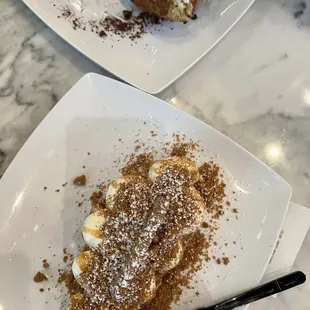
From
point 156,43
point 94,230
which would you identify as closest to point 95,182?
point 94,230

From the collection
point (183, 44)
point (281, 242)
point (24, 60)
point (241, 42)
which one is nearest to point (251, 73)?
point (241, 42)

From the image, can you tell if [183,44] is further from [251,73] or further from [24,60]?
[24,60]

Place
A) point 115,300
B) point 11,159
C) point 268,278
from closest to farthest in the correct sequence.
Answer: point 115,300 → point 268,278 → point 11,159

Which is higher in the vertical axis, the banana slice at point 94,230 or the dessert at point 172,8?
the dessert at point 172,8

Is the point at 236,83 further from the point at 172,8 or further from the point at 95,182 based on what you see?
the point at 95,182

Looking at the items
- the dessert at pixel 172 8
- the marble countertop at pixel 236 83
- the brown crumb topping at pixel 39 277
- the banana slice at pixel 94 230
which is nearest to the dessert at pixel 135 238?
the banana slice at pixel 94 230

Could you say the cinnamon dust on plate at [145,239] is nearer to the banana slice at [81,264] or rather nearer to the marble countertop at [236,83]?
the banana slice at [81,264]
